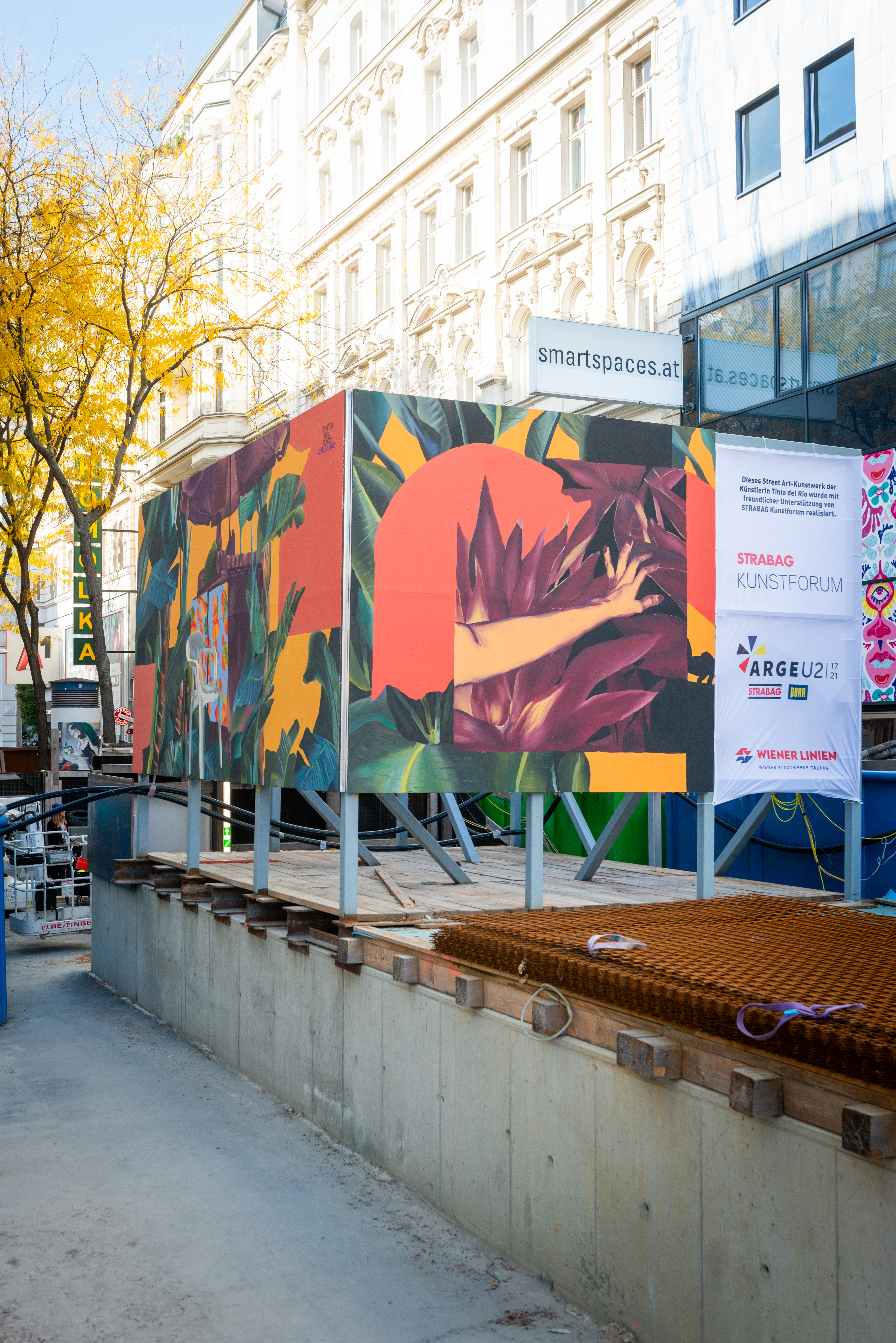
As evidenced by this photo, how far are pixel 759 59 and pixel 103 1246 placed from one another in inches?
792

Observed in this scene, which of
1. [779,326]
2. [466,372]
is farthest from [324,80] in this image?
[779,326]

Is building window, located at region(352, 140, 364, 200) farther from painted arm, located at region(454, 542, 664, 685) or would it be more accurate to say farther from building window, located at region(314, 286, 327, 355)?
painted arm, located at region(454, 542, 664, 685)

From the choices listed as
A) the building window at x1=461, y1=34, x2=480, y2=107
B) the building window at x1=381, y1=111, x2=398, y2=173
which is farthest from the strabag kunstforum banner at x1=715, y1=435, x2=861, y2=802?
the building window at x1=381, y1=111, x2=398, y2=173

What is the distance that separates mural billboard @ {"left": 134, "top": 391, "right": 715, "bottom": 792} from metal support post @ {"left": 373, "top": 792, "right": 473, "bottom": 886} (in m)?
0.61

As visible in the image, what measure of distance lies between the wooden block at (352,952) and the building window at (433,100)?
91.3 ft

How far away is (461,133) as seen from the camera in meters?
29.9

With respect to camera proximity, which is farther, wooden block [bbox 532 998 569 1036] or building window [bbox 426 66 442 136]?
building window [bbox 426 66 442 136]

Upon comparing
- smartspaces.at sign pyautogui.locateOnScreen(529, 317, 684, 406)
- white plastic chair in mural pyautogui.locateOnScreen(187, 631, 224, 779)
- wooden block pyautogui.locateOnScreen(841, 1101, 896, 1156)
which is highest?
smartspaces.at sign pyautogui.locateOnScreen(529, 317, 684, 406)

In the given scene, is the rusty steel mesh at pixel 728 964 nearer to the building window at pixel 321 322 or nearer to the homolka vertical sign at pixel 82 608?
the homolka vertical sign at pixel 82 608

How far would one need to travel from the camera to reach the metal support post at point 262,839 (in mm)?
8953

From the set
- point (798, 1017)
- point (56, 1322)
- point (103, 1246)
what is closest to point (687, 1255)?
point (798, 1017)

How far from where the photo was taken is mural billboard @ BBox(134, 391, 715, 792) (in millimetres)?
7160

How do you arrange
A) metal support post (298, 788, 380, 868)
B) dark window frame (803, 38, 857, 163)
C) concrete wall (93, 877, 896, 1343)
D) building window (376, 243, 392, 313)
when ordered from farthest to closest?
1. building window (376, 243, 392, 313)
2. dark window frame (803, 38, 857, 163)
3. metal support post (298, 788, 380, 868)
4. concrete wall (93, 877, 896, 1343)

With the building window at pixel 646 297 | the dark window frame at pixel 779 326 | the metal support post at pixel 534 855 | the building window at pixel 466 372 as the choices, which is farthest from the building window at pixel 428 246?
the metal support post at pixel 534 855
